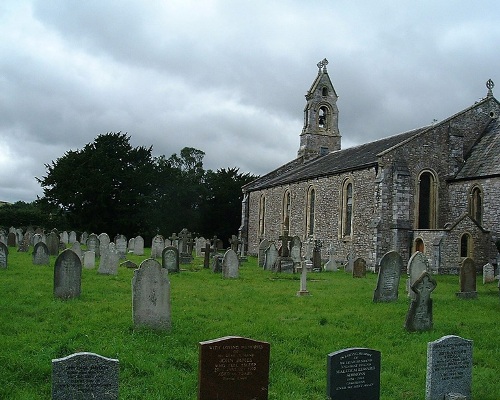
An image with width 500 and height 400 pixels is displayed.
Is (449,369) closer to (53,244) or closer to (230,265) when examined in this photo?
(230,265)

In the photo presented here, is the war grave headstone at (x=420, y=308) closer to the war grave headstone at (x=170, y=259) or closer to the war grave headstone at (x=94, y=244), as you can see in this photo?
the war grave headstone at (x=170, y=259)

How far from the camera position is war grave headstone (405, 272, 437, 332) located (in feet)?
31.1

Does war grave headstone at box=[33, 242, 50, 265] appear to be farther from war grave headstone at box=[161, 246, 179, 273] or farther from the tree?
the tree

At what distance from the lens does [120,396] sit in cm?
589

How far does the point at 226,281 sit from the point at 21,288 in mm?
5820

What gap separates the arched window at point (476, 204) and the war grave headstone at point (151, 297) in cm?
1853

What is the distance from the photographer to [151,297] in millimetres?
8773

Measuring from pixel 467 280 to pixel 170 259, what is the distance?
8.91 metres

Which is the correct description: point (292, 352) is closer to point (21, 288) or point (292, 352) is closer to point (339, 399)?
point (339, 399)

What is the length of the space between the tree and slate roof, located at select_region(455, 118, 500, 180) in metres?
25.6

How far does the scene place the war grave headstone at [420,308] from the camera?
31.1ft

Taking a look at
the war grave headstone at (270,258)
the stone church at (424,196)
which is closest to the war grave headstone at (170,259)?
the war grave headstone at (270,258)

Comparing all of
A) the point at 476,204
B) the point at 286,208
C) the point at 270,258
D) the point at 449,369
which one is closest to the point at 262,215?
the point at 286,208

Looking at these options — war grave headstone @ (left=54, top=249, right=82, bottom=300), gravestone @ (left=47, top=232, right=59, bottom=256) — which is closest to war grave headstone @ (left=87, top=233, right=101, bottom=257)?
gravestone @ (left=47, top=232, right=59, bottom=256)
